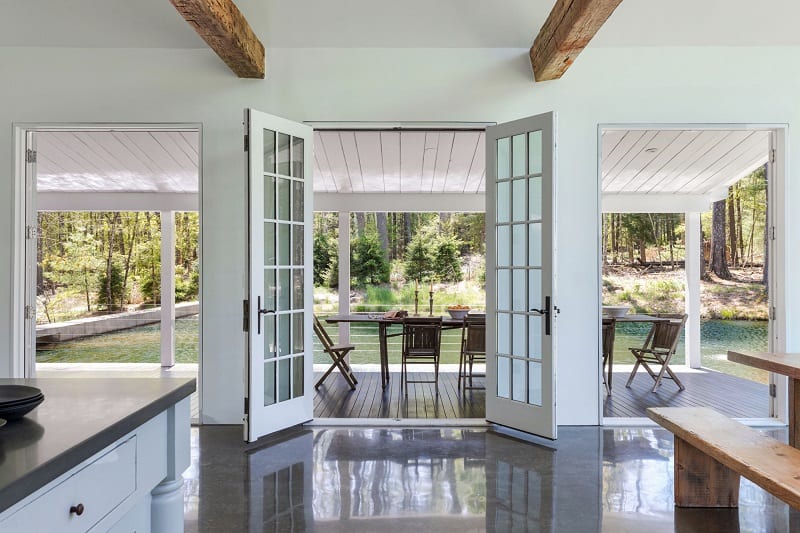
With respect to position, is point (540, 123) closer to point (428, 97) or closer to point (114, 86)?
point (428, 97)

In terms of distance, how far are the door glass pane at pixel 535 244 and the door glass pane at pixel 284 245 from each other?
2.05m

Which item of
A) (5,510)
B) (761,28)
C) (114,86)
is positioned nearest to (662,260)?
(761,28)

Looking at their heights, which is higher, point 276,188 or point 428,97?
point 428,97

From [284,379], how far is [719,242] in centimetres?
1163

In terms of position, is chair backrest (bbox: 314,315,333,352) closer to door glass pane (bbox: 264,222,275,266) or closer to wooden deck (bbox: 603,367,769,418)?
door glass pane (bbox: 264,222,275,266)

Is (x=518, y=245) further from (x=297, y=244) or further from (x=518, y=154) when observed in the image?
(x=297, y=244)

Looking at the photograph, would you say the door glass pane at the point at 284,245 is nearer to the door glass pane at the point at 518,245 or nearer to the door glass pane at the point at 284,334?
the door glass pane at the point at 284,334

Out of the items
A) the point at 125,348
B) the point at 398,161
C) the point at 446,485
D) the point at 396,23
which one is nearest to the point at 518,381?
the point at 446,485

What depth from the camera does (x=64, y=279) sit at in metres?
12.1

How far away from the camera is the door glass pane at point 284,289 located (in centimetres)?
454

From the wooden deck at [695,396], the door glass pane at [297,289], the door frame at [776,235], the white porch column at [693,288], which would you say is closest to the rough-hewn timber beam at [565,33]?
the door frame at [776,235]

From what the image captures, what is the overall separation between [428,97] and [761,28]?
2952mm

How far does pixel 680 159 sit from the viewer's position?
7.19 meters

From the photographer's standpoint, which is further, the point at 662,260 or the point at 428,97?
the point at 662,260
